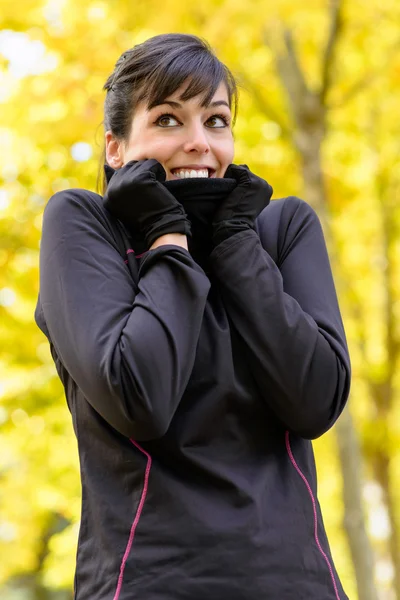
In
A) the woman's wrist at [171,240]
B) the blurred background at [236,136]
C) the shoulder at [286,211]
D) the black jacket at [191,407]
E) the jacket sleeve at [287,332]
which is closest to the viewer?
the black jacket at [191,407]

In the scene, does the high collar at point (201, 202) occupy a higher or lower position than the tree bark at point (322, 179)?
lower

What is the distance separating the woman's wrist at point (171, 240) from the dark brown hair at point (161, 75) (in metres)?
0.32

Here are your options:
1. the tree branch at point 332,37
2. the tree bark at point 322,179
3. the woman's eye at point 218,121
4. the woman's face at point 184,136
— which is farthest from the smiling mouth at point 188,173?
the tree branch at point 332,37

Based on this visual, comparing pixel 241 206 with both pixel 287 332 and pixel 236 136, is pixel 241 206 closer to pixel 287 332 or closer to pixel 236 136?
pixel 287 332

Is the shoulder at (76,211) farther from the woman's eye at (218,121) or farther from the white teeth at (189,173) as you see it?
the woman's eye at (218,121)

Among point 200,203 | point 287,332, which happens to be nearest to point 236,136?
point 200,203

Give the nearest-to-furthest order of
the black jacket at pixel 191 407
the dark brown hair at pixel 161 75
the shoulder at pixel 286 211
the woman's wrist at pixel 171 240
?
the black jacket at pixel 191 407 < the woman's wrist at pixel 171 240 < the dark brown hair at pixel 161 75 < the shoulder at pixel 286 211

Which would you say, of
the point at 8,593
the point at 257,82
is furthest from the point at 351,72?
the point at 8,593

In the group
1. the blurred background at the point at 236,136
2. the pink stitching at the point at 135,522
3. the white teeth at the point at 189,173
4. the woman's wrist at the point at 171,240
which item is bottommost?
the pink stitching at the point at 135,522

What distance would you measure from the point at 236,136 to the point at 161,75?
4.86m

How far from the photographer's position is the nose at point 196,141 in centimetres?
182

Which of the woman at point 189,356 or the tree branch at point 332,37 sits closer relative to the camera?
the woman at point 189,356

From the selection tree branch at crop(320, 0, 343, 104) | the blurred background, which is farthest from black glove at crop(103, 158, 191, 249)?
tree branch at crop(320, 0, 343, 104)

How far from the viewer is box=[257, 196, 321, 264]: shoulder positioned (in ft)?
6.21
